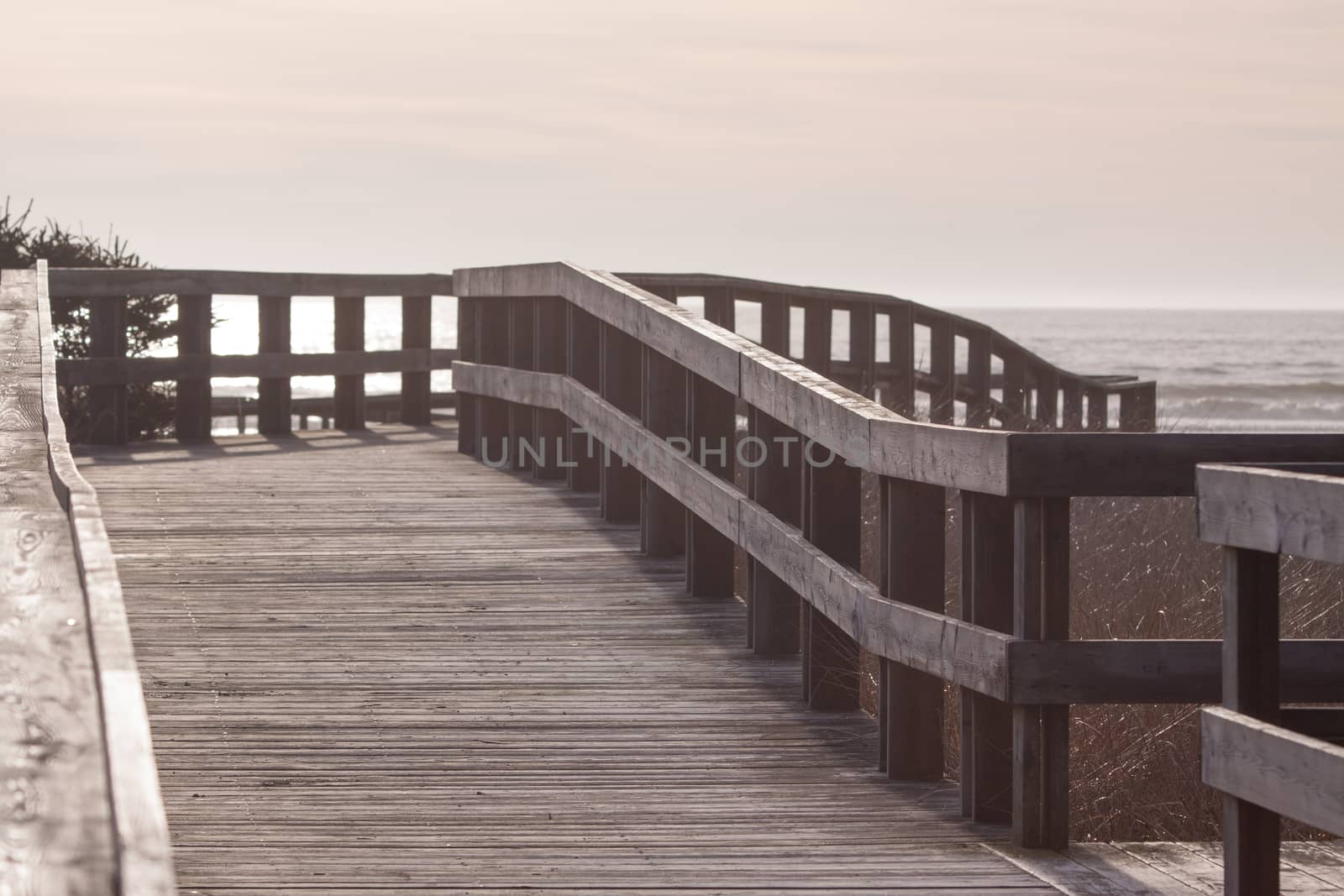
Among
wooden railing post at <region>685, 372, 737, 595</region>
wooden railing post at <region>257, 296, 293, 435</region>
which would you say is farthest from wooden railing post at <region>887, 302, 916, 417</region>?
wooden railing post at <region>685, 372, 737, 595</region>

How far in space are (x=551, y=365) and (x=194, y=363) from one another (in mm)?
3397

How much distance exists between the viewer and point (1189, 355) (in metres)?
74.4

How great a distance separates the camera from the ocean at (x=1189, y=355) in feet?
155

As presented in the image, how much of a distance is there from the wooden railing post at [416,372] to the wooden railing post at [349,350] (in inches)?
13.8

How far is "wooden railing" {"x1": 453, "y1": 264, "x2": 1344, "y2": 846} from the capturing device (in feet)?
13.4

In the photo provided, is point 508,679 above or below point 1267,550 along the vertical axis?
below

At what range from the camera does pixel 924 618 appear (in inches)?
180

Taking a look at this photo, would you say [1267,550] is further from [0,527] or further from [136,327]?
[136,327]

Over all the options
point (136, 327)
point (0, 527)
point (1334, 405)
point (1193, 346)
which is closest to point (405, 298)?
point (136, 327)

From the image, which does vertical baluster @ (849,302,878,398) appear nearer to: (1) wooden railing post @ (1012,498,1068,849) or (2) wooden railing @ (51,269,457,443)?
(2) wooden railing @ (51,269,457,443)

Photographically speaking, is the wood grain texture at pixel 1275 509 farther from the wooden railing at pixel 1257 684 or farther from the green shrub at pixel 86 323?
the green shrub at pixel 86 323

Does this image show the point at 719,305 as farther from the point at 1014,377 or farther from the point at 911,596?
the point at 911,596

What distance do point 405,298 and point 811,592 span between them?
28.3 ft

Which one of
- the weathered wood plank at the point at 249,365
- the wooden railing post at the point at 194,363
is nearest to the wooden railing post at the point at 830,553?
the weathered wood plank at the point at 249,365
